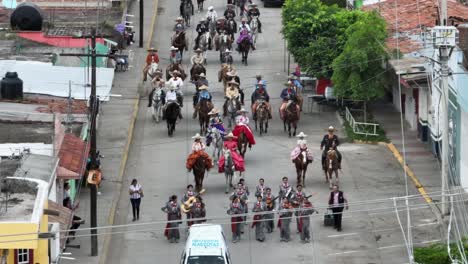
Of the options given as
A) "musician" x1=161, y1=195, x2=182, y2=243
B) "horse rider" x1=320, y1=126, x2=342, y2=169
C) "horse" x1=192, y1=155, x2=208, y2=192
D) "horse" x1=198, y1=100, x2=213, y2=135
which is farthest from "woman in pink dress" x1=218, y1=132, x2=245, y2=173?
"horse" x1=198, y1=100, x2=213, y2=135

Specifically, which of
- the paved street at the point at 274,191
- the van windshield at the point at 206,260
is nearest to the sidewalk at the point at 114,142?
the paved street at the point at 274,191

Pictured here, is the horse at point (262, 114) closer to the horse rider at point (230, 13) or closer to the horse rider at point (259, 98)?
the horse rider at point (259, 98)

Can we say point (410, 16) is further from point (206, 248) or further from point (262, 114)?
point (206, 248)

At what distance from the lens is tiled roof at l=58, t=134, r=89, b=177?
5612 cm

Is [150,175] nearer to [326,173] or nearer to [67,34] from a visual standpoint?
[326,173]

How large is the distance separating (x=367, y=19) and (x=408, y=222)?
1595cm

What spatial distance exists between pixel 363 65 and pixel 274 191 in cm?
967

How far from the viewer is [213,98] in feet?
237

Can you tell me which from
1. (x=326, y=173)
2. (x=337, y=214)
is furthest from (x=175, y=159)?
(x=337, y=214)

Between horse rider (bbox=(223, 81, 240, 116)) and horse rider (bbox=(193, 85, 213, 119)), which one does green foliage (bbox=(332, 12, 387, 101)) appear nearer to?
horse rider (bbox=(223, 81, 240, 116))

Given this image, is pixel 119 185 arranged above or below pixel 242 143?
below

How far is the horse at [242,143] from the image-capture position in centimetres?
6194

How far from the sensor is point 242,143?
6206 cm

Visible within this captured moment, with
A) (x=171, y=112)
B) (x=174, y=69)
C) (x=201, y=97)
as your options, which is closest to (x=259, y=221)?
(x=171, y=112)
